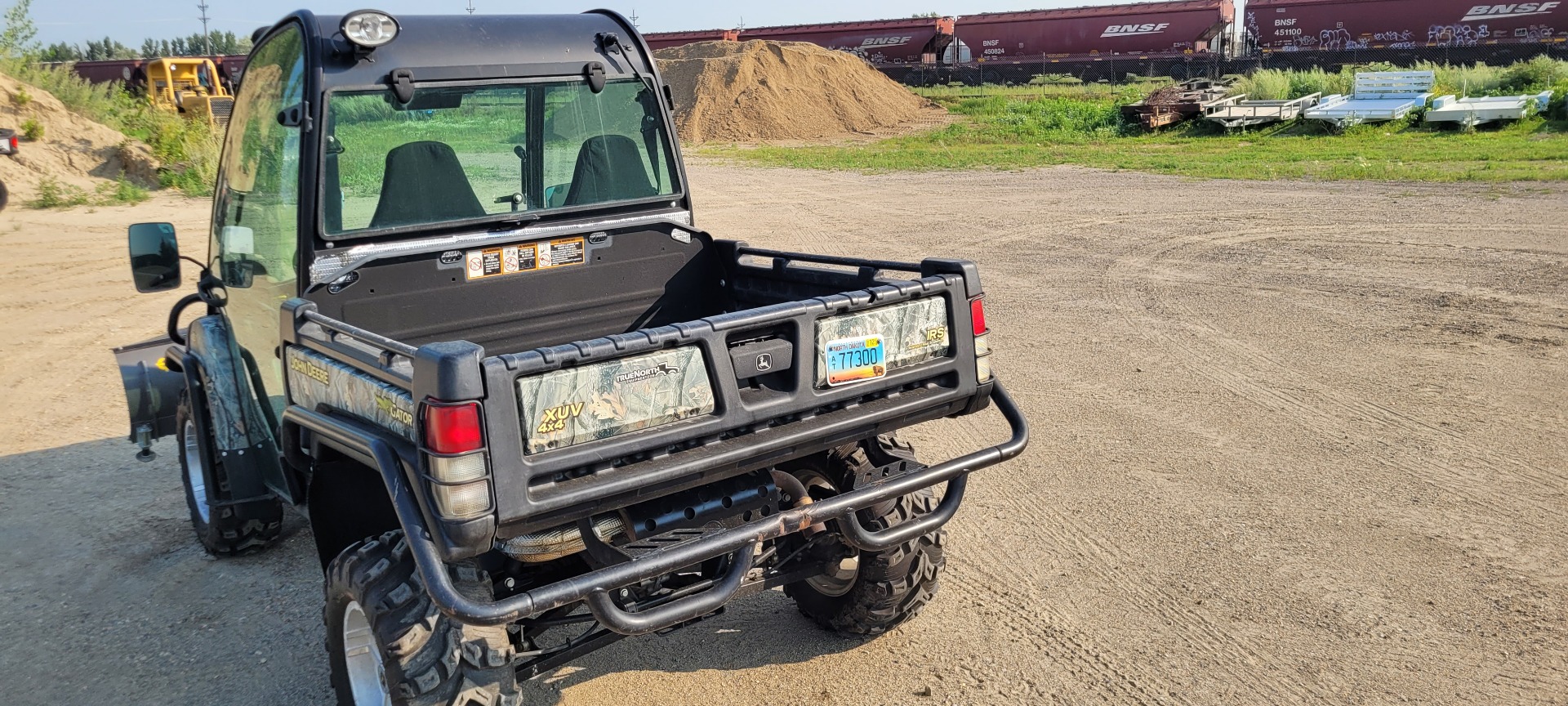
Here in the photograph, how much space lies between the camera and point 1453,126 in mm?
22750

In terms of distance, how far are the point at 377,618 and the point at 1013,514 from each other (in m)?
3.35

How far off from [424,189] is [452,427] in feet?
5.62

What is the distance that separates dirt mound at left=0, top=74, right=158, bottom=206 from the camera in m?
19.2

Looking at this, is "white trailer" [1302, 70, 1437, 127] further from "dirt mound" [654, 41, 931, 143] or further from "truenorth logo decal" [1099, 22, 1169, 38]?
"truenorth logo decal" [1099, 22, 1169, 38]

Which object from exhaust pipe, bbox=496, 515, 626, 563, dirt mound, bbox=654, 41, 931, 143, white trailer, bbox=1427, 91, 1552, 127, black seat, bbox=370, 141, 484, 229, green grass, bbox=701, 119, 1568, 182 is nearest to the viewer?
exhaust pipe, bbox=496, 515, 626, 563

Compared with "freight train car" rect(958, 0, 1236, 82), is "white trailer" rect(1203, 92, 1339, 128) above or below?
below

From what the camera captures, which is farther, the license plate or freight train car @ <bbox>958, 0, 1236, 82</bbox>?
freight train car @ <bbox>958, 0, 1236, 82</bbox>

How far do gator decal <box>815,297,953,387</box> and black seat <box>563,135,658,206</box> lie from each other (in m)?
1.53

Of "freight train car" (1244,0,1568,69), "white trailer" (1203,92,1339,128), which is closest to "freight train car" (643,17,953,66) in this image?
"freight train car" (1244,0,1568,69)

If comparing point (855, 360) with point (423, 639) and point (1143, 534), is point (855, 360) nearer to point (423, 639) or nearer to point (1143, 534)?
point (423, 639)

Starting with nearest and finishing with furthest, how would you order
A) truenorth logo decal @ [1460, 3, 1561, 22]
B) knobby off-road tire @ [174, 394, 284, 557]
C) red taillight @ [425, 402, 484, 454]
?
red taillight @ [425, 402, 484, 454] < knobby off-road tire @ [174, 394, 284, 557] < truenorth logo decal @ [1460, 3, 1561, 22]

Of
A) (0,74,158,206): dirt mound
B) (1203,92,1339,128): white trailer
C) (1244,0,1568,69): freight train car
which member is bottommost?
(1203,92,1339,128): white trailer

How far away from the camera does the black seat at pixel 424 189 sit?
4027 mm

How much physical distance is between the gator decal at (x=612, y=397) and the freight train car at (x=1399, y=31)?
38.1 metres
